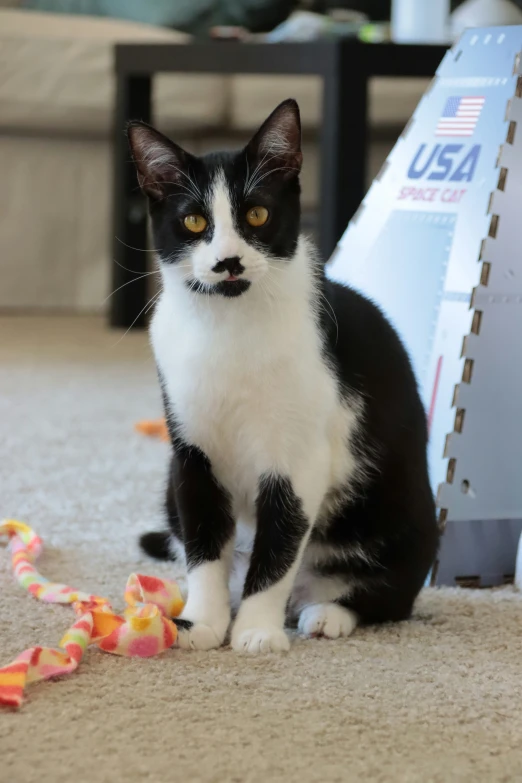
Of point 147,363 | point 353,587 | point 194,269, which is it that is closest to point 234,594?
point 353,587

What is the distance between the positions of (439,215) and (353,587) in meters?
0.54

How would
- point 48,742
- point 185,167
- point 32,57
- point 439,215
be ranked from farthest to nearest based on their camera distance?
point 32,57 → point 439,215 → point 185,167 → point 48,742

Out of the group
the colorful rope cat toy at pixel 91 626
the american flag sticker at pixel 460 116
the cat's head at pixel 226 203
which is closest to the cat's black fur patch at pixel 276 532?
the colorful rope cat toy at pixel 91 626

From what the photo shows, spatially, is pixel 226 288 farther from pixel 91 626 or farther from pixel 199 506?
pixel 91 626

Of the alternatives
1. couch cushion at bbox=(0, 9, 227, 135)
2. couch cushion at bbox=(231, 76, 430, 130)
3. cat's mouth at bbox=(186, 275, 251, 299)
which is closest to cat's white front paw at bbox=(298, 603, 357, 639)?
cat's mouth at bbox=(186, 275, 251, 299)

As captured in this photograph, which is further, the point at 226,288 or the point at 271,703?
the point at 226,288

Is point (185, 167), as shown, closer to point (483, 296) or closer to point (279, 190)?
point (279, 190)

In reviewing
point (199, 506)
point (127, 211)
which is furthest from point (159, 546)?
point (127, 211)

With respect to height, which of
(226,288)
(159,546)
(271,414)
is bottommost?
(159,546)

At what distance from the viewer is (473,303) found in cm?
140

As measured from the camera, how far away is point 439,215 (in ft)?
4.93

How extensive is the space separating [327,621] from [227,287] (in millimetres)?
367

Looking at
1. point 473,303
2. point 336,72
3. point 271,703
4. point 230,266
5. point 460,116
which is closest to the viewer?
point 271,703

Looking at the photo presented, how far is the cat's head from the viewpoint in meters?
1.09
